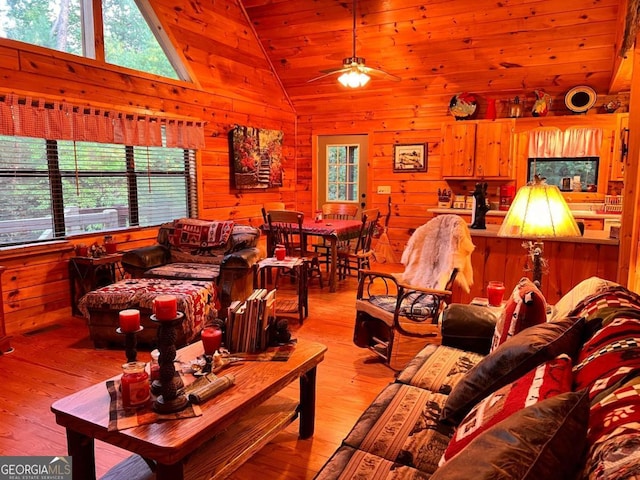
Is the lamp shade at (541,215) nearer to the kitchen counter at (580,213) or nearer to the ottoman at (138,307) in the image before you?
the ottoman at (138,307)

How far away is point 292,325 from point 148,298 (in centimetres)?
128

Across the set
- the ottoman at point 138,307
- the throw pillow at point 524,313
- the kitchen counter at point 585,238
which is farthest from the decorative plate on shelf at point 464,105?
the throw pillow at point 524,313

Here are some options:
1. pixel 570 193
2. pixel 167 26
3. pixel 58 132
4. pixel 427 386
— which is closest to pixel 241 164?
pixel 167 26

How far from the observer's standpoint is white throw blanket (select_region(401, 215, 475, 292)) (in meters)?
3.17

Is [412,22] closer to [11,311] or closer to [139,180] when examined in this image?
[139,180]

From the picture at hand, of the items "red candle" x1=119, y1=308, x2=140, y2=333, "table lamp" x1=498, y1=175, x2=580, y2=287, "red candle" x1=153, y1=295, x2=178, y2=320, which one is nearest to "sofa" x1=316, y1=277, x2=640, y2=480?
"table lamp" x1=498, y1=175, x2=580, y2=287

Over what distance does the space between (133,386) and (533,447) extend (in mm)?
1392

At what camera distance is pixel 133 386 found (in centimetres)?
172

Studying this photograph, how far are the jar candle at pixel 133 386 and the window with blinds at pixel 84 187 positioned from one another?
291 centimetres

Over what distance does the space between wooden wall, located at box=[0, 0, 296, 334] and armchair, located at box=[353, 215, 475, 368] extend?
2.84 metres

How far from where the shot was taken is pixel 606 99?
18.5ft

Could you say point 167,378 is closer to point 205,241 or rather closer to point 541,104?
point 205,241

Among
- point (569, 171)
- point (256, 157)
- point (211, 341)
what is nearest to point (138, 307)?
point (211, 341)

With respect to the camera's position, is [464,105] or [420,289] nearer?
[420,289]
